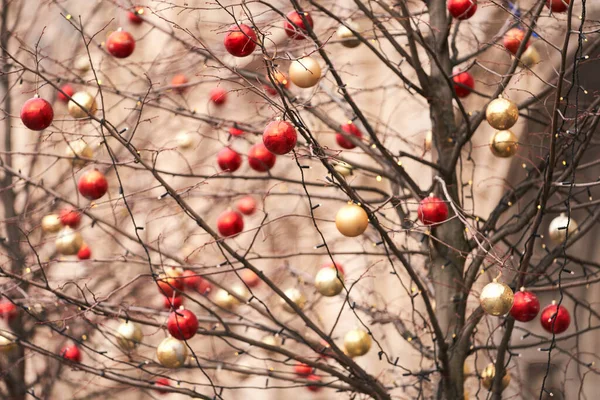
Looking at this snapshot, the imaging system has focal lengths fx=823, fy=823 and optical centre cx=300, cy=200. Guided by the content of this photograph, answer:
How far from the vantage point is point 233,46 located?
204 centimetres

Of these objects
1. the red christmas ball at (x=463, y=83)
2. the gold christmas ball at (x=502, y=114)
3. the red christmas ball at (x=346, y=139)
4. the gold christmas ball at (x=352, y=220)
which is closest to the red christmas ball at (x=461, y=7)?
the gold christmas ball at (x=502, y=114)

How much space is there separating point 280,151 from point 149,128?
3.01 meters

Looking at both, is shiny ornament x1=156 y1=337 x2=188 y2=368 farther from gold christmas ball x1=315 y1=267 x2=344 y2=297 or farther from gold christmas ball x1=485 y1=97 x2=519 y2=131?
gold christmas ball x1=485 y1=97 x2=519 y2=131

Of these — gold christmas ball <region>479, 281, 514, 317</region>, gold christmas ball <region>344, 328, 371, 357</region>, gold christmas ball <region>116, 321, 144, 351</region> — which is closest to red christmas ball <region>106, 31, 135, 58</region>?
gold christmas ball <region>116, 321, 144, 351</region>

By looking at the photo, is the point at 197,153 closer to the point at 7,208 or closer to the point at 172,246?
the point at 172,246

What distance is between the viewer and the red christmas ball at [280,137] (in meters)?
1.82

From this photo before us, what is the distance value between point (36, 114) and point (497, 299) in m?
1.25

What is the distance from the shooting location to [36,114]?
2127mm

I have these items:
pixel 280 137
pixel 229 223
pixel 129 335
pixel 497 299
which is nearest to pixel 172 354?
pixel 129 335

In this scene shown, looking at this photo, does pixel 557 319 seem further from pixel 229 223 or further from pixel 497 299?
pixel 229 223

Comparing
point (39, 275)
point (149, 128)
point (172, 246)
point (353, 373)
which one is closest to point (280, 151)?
point (353, 373)

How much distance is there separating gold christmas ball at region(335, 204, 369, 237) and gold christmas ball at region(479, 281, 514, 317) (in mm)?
339

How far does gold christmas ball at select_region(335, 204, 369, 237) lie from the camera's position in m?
2.04

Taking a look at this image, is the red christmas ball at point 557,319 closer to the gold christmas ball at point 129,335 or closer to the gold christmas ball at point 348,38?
the gold christmas ball at point 348,38
